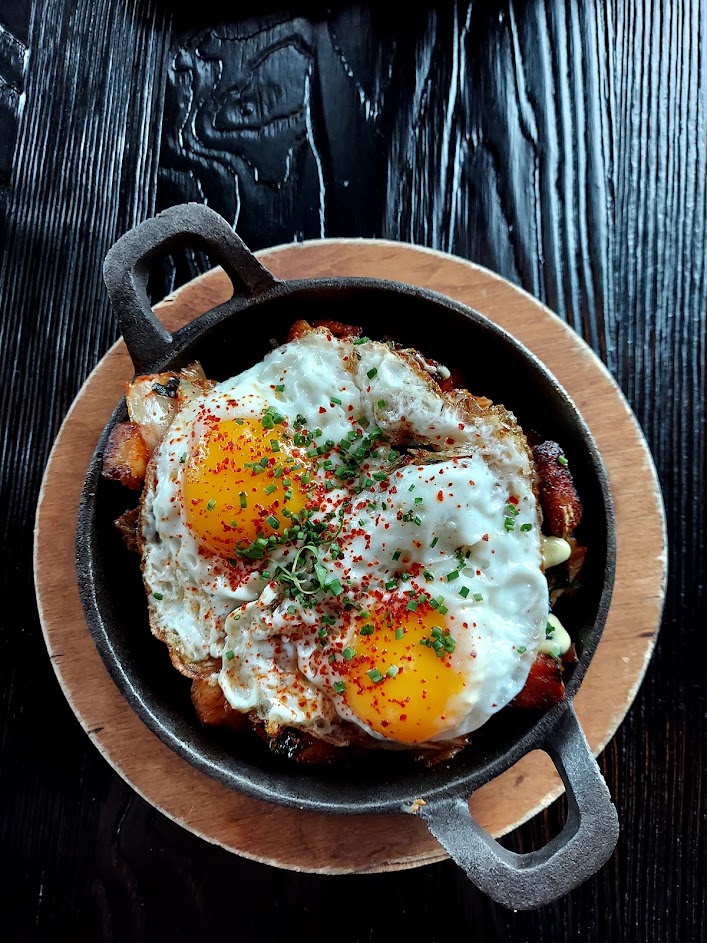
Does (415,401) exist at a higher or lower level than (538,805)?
higher

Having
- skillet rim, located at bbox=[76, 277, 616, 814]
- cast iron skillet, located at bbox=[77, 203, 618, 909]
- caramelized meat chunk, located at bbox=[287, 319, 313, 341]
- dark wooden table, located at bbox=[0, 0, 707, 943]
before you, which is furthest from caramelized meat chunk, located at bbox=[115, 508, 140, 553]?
dark wooden table, located at bbox=[0, 0, 707, 943]

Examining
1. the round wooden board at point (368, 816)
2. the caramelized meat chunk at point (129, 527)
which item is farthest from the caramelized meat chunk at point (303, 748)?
the caramelized meat chunk at point (129, 527)

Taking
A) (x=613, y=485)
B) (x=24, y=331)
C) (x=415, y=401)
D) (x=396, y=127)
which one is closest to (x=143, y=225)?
(x=415, y=401)

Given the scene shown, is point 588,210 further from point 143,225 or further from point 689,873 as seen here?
point 689,873

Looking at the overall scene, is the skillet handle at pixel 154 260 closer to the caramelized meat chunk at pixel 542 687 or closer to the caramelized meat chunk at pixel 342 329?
the caramelized meat chunk at pixel 342 329

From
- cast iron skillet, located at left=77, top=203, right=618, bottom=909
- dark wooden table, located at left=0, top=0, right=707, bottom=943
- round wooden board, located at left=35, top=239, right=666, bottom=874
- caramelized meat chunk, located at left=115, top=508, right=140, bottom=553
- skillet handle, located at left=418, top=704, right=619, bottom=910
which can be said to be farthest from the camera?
dark wooden table, located at left=0, top=0, right=707, bottom=943

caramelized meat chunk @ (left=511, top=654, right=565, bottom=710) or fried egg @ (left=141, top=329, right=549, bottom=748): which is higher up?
fried egg @ (left=141, top=329, right=549, bottom=748)

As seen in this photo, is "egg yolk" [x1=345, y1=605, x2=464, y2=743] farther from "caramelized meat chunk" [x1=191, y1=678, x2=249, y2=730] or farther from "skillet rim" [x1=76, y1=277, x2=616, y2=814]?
"caramelized meat chunk" [x1=191, y1=678, x2=249, y2=730]
